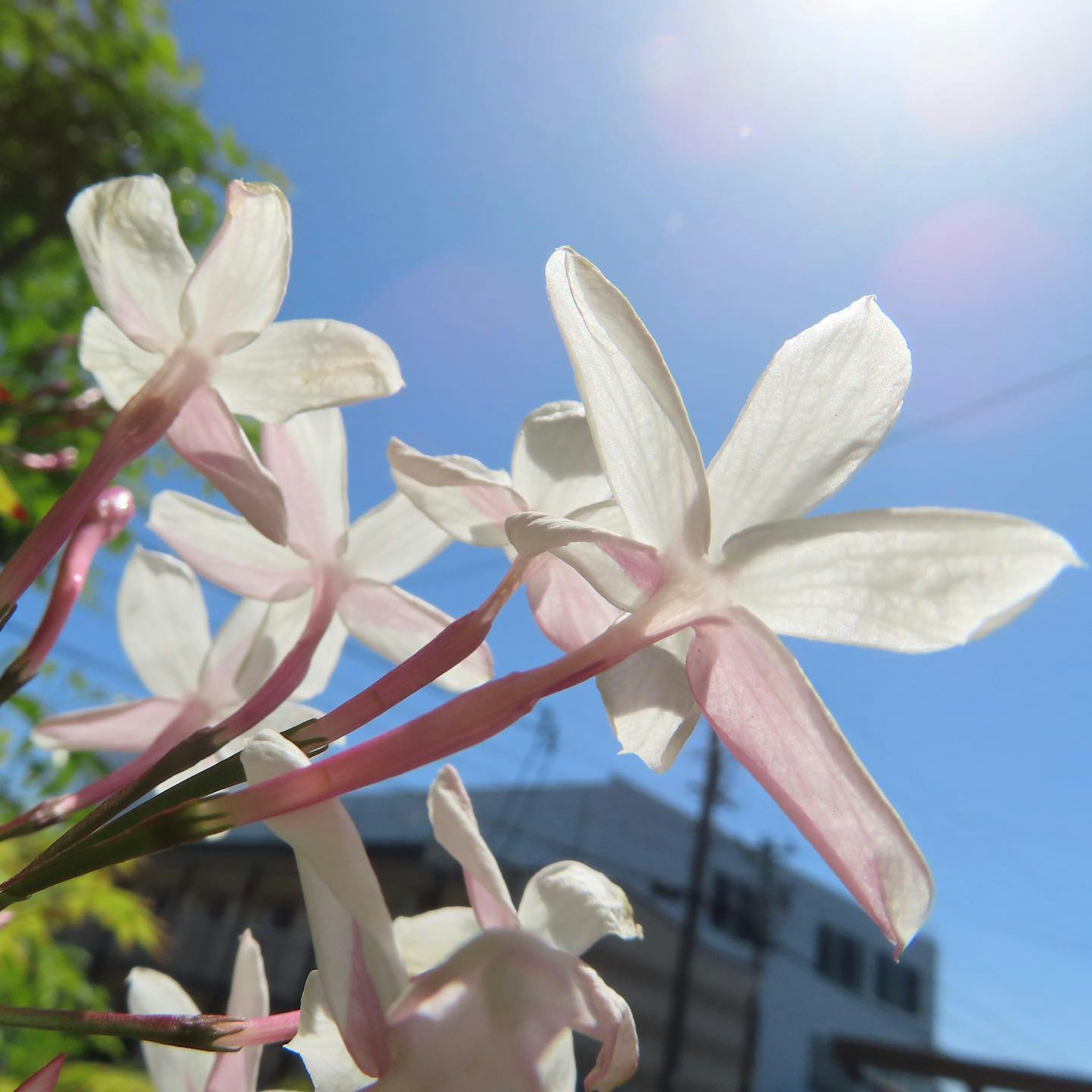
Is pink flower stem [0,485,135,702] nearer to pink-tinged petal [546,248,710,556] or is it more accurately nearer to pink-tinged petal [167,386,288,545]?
pink-tinged petal [167,386,288,545]

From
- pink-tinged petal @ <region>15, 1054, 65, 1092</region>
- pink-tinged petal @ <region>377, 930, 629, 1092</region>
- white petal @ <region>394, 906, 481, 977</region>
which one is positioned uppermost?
white petal @ <region>394, 906, 481, 977</region>

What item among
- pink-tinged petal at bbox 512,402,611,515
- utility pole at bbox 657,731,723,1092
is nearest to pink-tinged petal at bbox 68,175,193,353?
pink-tinged petal at bbox 512,402,611,515

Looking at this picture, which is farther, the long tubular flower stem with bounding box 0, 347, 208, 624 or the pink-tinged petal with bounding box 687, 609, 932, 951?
the long tubular flower stem with bounding box 0, 347, 208, 624


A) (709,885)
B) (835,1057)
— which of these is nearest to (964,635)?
(835,1057)

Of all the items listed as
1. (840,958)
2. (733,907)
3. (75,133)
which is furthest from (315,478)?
(840,958)

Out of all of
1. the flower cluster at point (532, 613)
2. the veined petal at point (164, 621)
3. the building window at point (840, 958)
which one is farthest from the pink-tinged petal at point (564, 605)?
the building window at point (840, 958)

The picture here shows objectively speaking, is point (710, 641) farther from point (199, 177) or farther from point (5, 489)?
point (199, 177)

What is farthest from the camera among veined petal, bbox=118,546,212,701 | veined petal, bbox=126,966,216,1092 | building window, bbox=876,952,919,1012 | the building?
building window, bbox=876,952,919,1012

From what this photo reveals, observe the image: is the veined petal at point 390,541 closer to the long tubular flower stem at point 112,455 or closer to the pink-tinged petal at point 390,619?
the pink-tinged petal at point 390,619
